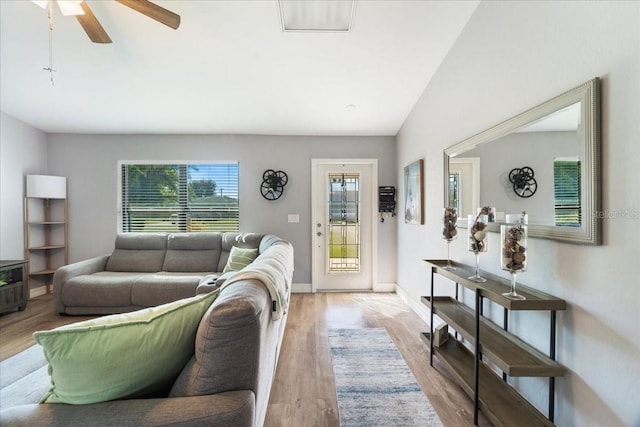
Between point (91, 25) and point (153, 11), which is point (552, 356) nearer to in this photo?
point (153, 11)

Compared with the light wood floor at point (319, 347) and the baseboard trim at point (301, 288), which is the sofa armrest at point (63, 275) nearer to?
the light wood floor at point (319, 347)

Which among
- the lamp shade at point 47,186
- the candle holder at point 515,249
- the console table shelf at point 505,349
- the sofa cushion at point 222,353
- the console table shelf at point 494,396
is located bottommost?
the console table shelf at point 494,396

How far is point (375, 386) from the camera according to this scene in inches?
80.8

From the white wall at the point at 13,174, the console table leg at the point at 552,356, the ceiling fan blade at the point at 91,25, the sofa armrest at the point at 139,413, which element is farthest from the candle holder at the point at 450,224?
the white wall at the point at 13,174

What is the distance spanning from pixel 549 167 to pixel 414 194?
1945 mm

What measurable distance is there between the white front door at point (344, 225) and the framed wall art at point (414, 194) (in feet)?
2.20

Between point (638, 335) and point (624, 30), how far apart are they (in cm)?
123

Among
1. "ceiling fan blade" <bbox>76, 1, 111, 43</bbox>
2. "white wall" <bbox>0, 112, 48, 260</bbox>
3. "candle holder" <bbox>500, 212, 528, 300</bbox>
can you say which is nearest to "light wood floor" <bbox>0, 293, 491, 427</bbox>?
"white wall" <bbox>0, 112, 48, 260</bbox>

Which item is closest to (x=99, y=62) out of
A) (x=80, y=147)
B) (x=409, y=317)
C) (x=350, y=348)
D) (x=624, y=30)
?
(x=80, y=147)

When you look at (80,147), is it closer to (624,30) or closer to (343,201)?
(343,201)

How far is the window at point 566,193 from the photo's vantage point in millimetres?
1354

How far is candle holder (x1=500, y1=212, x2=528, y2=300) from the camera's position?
1.51 metres

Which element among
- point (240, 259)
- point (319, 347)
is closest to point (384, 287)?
point (319, 347)

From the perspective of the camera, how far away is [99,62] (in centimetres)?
283
